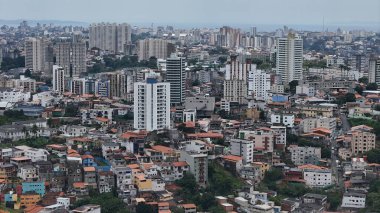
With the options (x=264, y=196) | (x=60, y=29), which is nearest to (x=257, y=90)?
(x=264, y=196)

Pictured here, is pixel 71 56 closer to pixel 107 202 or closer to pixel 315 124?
pixel 315 124

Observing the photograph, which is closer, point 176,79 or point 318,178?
point 318,178

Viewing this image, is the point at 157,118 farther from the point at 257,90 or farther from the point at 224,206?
the point at 257,90

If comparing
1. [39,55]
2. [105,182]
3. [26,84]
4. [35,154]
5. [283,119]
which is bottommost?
[105,182]

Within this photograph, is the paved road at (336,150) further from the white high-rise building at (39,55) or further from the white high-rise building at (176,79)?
the white high-rise building at (39,55)

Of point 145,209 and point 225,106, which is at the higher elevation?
point 225,106

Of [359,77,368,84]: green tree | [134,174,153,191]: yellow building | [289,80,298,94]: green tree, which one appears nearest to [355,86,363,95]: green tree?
[289,80,298,94]: green tree

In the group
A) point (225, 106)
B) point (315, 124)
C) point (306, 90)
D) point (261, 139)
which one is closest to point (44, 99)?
point (225, 106)
